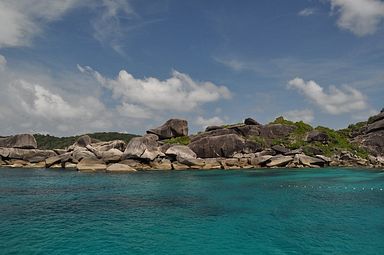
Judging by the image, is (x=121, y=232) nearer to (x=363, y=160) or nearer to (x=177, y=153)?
(x=177, y=153)

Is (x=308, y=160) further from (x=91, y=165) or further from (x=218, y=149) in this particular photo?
(x=91, y=165)

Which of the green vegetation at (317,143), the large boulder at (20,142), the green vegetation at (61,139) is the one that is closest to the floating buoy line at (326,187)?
the green vegetation at (317,143)

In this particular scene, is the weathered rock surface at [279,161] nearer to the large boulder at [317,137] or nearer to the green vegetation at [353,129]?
the large boulder at [317,137]

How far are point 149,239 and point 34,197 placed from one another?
19007 millimetres

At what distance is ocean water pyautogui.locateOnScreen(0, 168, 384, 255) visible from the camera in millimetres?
17328

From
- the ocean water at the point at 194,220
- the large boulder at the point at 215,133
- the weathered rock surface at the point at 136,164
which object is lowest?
the ocean water at the point at 194,220

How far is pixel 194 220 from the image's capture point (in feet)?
74.8

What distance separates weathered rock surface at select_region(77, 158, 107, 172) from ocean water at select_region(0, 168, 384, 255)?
931 inches

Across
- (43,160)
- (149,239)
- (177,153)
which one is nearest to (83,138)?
(43,160)

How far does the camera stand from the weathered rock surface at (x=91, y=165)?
6209cm

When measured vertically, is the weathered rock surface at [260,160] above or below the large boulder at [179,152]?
below

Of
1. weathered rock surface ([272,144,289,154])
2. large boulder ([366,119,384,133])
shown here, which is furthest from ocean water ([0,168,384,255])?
large boulder ([366,119,384,133])

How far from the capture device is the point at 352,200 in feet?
96.8

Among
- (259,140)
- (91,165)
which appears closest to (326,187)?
(259,140)
